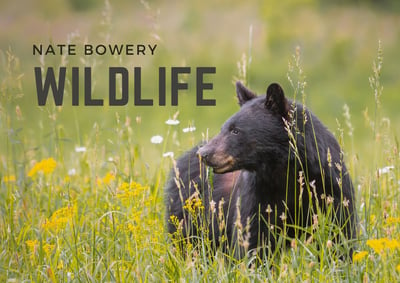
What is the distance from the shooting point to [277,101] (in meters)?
4.27

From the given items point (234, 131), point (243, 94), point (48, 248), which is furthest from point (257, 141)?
point (48, 248)

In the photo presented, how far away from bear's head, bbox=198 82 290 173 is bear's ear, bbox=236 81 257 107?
0.33m

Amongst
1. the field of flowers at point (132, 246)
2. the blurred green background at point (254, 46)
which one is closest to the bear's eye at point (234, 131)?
the field of flowers at point (132, 246)

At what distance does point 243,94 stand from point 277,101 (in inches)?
16.8

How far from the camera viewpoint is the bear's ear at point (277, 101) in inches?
166

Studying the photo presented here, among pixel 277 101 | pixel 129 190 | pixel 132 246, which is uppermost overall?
pixel 277 101

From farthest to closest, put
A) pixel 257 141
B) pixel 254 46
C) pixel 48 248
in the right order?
pixel 254 46 < pixel 257 141 < pixel 48 248

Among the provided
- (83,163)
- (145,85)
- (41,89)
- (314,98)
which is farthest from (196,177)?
(145,85)

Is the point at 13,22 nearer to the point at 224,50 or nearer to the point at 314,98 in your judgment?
the point at 224,50

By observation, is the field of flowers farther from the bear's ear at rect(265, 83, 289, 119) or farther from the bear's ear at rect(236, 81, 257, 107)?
the bear's ear at rect(236, 81, 257, 107)

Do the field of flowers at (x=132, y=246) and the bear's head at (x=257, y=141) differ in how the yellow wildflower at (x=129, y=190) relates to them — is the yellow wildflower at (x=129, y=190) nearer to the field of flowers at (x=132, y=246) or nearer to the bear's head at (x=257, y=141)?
the field of flowers at (x=132, y=246)

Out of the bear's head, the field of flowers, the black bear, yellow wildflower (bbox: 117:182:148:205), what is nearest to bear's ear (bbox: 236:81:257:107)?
the black bear

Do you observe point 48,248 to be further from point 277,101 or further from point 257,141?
point 277,101

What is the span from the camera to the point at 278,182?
434 centimetres
